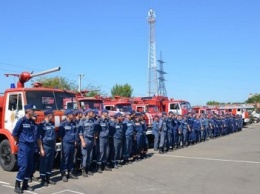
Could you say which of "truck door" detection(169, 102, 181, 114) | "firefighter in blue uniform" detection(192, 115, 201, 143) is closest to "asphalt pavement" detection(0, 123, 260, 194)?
"firefighter in blue uniform" detection(192, 115, 201, 143)

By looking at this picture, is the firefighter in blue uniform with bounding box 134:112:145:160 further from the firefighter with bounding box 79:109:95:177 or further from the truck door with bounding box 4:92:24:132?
the truck door with bounding box 4:92:24:132

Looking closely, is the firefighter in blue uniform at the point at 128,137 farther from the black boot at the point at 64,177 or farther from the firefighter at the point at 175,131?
the firefighter at the point at 175,131

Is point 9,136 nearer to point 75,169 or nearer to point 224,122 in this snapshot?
point 75,169

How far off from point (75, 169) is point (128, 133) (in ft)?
7.70

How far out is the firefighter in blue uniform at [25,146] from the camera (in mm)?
7426

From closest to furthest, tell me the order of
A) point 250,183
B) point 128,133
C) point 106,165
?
1. point 250,183
2. point 106,165
3. point 128,133

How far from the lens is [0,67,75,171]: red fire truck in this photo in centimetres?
980

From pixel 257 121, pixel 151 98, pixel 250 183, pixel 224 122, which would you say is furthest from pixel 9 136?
pixel 257 121

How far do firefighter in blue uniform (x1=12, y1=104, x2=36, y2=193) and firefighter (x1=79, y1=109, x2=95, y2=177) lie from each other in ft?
5.76

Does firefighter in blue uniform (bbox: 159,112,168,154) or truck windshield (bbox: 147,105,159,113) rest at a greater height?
truck windshield (bbox: 147,105,159,113)

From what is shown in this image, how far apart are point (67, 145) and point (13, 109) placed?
2358 millimetres

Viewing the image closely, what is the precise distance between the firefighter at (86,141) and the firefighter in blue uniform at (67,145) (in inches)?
12.8

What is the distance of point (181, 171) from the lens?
9.93 metres

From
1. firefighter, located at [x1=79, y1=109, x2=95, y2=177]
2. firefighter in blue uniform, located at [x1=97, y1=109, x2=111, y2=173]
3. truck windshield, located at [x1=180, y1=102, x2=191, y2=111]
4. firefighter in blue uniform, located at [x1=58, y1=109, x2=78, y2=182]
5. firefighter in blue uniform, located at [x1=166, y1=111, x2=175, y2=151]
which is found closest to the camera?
firefighter in blue uniform, located at [x1=58, y1=109, x2=78, y2=182]
